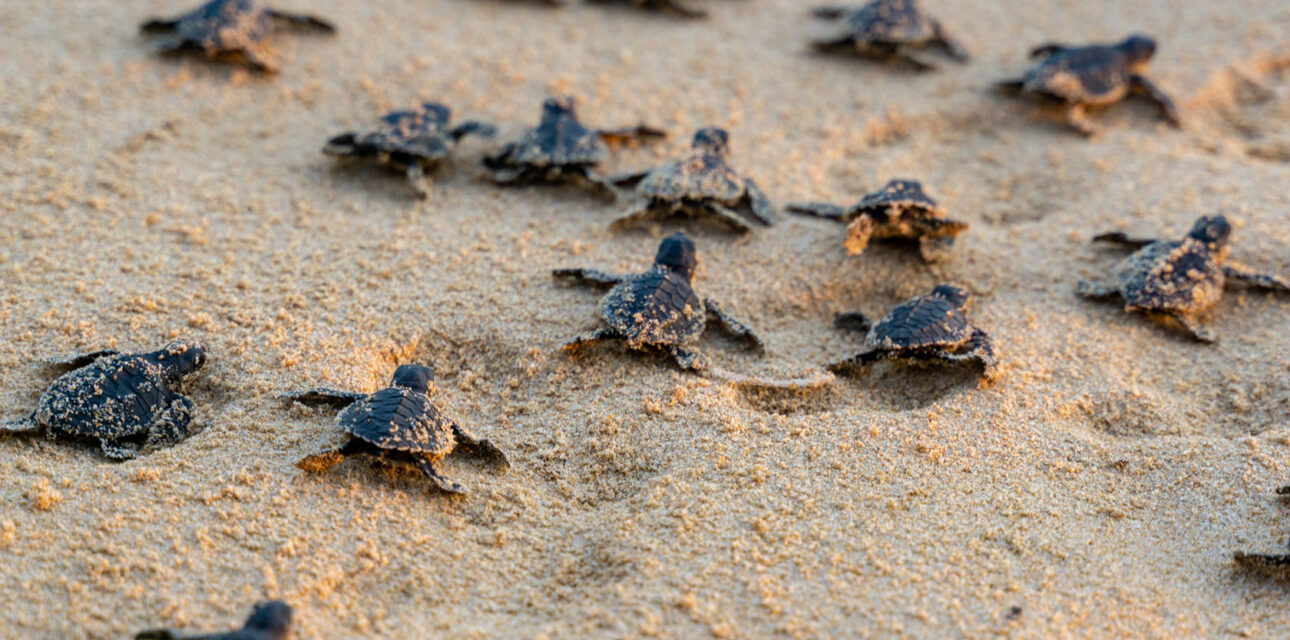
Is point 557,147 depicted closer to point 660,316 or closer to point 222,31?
point 660,316

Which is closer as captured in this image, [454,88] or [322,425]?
[322,425]

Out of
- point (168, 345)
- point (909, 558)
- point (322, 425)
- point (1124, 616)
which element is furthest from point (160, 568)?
point (1124, 616)

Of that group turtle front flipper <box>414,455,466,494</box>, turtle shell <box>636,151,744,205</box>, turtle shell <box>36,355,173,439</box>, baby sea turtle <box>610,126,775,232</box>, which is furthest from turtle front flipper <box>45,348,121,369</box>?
turtle shell <box>636,151,744,205</box>

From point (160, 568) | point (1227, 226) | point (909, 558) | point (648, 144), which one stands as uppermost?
point (1227, 226)

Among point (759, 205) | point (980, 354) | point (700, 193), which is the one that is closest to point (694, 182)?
point (700, 193)

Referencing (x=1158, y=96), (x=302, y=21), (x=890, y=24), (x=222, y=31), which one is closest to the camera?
(x=222, y=31)

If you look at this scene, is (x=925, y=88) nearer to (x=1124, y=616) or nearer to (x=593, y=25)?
(x=593, y=25)
